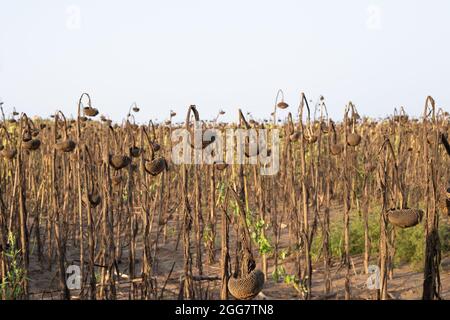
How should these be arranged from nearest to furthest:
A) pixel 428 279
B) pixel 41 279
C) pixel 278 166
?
pixel 428 279
pixel 41 279
pixel 278 166

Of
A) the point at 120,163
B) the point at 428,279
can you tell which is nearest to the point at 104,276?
the point at 120,163

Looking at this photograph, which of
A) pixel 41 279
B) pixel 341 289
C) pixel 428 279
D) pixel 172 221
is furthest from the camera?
pixel 172 221

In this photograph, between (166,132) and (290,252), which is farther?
(166,132)

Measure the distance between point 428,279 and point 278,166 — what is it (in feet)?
15.9

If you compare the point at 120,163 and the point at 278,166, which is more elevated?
the point at 120,163

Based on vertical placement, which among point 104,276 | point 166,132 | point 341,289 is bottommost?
point 341,289

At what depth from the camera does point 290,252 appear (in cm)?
592
